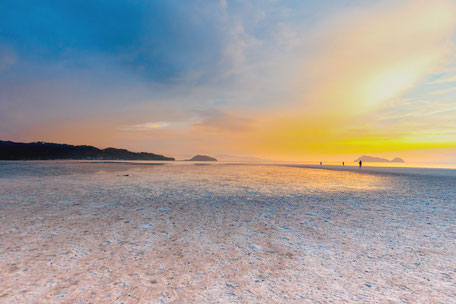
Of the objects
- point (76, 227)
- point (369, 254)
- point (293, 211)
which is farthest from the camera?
point (293, 211)

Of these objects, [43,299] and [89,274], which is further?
[89,274]

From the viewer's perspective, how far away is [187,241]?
4.91 metres

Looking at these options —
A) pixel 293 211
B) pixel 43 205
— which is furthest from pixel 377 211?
pixel 43 205

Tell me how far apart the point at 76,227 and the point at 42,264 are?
7.02ft

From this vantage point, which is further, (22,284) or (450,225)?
(450,225)

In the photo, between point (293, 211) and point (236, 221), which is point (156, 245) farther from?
point (293, 211)

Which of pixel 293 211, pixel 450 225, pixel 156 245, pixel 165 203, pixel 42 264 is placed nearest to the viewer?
pixel 42 264

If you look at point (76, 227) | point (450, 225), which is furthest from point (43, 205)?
point (450, 225)

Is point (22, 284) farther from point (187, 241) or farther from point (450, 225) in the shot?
point (450, 225)

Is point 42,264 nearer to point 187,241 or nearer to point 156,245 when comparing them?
point 156,245

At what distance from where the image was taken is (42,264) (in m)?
3.77

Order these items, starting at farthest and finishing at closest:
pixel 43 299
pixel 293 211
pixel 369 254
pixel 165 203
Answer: pixel 165 203
pixel 293 211
pixel 369 254
pixel 43 299

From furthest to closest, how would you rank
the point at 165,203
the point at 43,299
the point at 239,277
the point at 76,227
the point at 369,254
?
the point at 165,203, the point at 76,227, the point at 369,254, the point at 239,277, the point at 43,299

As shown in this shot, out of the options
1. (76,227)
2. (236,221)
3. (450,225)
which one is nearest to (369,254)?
(236,221)
